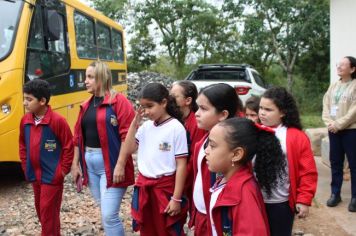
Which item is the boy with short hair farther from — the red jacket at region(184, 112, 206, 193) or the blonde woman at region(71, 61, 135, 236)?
the red jacket at region(184, 112, 206, 193)

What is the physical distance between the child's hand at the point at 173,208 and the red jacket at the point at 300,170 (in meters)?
0.79

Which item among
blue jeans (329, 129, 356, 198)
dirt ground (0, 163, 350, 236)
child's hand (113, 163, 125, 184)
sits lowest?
dirt ground (0, 163, 350, 236)

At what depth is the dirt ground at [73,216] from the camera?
183 inches

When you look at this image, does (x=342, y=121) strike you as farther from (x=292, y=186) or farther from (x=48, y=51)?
(x=48, y=51)

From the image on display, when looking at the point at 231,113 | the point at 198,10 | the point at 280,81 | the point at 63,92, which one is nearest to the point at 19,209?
the point at 63,92

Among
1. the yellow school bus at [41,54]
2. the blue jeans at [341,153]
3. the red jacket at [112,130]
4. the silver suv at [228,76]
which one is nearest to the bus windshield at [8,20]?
the yellow school bus at [41,54]

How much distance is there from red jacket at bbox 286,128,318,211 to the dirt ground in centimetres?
195

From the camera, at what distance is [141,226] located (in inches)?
129

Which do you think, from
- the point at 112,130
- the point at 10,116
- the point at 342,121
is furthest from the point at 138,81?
the point at 112,130

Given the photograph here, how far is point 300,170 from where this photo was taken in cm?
275

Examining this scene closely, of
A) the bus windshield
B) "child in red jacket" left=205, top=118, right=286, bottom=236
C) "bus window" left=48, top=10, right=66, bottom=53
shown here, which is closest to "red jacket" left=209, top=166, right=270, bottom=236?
"child in red jacket" left=205, top=118, right=286, bottom=236

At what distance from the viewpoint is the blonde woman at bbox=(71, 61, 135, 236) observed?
352 cm

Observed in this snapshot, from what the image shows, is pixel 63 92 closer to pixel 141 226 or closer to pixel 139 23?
→ pixel 141 226

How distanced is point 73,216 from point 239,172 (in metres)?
3.50
